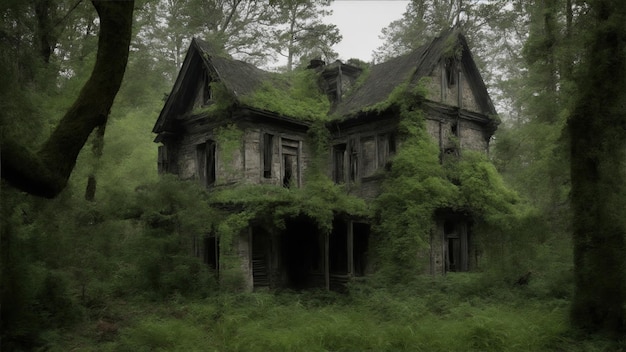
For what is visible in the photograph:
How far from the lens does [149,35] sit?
33.8 metres

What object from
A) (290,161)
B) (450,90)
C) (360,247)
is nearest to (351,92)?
(450,90)

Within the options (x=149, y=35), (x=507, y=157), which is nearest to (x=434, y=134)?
(x=507, y=157)

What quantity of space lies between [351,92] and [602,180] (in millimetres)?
13600

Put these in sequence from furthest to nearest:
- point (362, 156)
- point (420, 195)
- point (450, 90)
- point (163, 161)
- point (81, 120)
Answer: point (163, 161) < point (450, 90) < point (362, 156) < point (420, 195) < point (81, 120)

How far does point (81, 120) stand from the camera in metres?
6.76

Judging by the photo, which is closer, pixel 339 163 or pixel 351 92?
pixel 339 163

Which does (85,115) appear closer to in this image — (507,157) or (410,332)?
(410,332)

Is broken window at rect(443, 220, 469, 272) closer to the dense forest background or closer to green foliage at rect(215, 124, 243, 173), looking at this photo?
the dense forest background

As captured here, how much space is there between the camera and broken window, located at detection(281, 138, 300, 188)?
20219 mm

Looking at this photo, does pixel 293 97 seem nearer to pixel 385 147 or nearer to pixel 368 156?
pixel 368 156

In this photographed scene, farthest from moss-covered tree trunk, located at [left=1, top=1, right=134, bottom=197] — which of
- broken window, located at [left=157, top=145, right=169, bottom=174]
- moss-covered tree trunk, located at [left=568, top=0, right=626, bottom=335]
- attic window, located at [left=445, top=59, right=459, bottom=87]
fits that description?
attic window, located at [left=445, top=59, right=459, bottom=87]

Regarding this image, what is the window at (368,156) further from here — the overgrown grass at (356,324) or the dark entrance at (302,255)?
the overgrown grass at (356,324)

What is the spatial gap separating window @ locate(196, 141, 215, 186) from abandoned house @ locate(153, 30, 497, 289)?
0.14 feet

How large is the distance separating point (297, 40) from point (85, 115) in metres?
28.3
